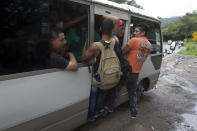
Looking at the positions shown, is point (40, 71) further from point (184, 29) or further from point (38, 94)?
point (184, 29)

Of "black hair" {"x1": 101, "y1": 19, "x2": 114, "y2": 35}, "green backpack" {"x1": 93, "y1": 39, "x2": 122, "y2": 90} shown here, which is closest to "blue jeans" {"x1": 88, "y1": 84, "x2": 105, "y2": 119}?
"green backpack" {"x1": 93, "y1": 39, "x2": 122, "y2": 90}

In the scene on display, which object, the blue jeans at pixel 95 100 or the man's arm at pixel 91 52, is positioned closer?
the man's arm at pixel 91 52

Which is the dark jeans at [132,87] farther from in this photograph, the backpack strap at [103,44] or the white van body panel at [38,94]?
the white van body panel at [38,94]

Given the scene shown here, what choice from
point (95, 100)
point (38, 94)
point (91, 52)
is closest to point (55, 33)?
point (91, 52)

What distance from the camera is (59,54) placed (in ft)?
7.22

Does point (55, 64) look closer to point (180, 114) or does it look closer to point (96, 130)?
point (96, 130)

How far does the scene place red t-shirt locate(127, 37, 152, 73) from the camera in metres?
3.05

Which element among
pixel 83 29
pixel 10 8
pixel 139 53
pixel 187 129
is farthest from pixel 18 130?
pixel 187 129

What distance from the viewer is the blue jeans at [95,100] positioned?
8.95 ft

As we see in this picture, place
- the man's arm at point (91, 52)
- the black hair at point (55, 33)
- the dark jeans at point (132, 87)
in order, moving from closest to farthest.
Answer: the black hair at point (55, 33) → the man's arm at point (91, 52) → the dark jeans at point (132, 87)

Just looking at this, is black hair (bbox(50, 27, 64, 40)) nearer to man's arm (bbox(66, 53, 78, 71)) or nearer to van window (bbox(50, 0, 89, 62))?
van window (bbox(50, 0, 89, 62))

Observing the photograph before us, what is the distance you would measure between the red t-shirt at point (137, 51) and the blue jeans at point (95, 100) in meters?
0.86

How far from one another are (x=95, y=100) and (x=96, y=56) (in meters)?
0.78

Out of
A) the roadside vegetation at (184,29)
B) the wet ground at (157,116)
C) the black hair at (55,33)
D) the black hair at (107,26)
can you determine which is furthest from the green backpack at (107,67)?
the roadside vegetation at (184,29)
